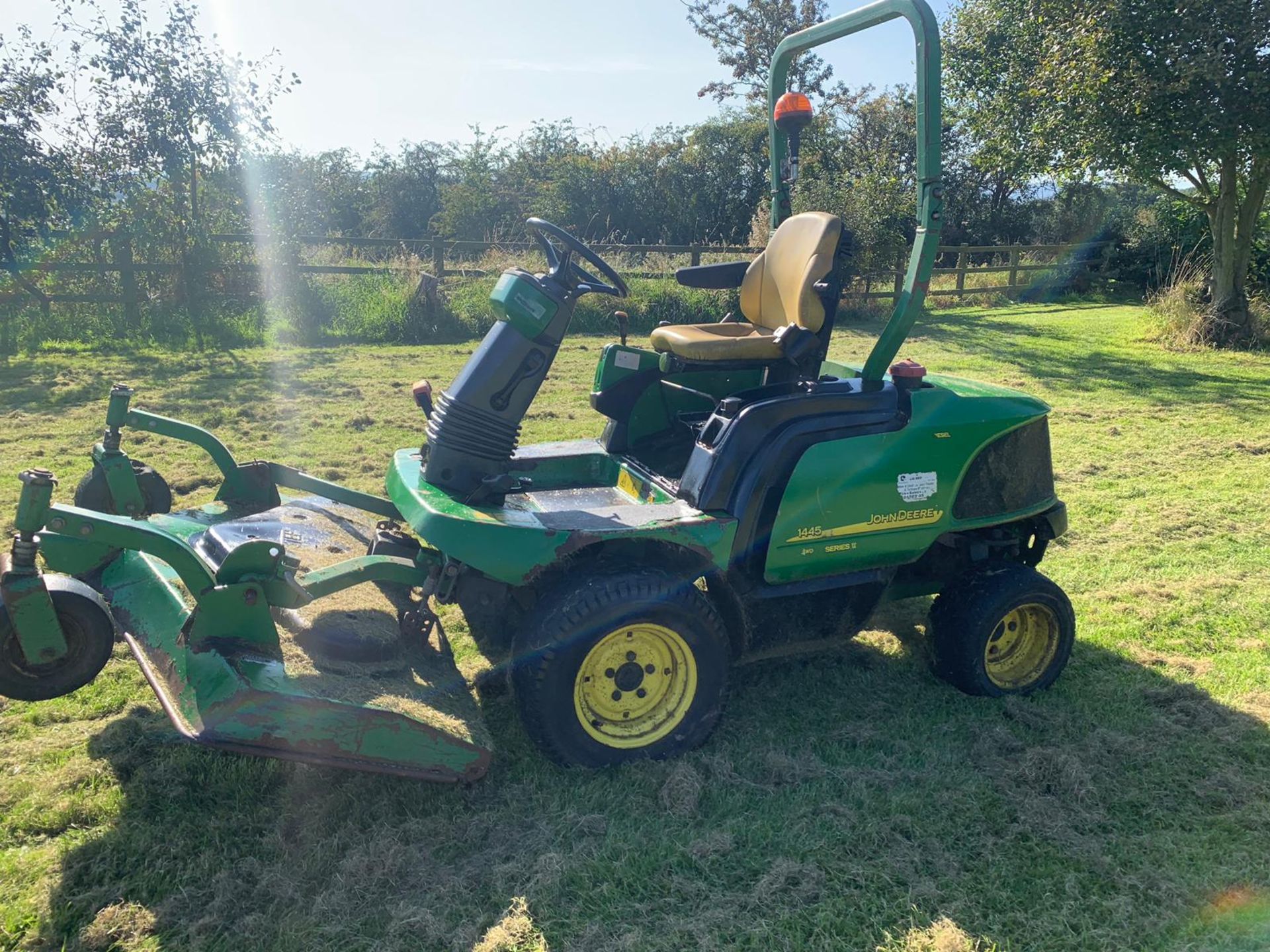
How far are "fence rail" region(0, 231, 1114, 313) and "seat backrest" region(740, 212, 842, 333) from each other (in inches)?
366

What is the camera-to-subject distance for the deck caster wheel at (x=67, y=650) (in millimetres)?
2562

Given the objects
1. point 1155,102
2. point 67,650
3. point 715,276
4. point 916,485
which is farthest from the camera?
point 1155,102

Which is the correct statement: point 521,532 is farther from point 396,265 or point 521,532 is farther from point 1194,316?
point 1194,316

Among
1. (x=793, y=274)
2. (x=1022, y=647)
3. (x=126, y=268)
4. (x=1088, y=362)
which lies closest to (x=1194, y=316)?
(x=1088, y=362)

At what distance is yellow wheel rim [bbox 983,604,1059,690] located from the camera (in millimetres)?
3543

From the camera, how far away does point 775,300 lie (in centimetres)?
394

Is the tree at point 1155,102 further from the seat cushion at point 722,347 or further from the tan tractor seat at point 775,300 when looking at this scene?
the seat cushion at point 722,347

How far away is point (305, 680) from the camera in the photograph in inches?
107

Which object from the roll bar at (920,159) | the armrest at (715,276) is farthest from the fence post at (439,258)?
the roll bar at (920,159)

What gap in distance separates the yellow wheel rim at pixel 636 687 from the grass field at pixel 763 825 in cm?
13

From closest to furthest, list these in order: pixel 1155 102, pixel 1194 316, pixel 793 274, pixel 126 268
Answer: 1. pixel 793 274
2. pixel 1155 102
3. pixel 126 268
4. pixel 1194 316

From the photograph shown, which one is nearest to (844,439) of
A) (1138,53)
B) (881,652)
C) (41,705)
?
(881,652)

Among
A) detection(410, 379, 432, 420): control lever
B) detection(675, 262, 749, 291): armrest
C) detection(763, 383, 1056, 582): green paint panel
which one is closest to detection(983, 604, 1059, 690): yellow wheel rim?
detection(763, 383, 1056, 582): green paint panel

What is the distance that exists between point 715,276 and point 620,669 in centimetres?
210
